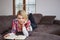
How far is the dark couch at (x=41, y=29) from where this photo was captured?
1.81 metres

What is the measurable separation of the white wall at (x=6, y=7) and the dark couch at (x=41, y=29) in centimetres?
149

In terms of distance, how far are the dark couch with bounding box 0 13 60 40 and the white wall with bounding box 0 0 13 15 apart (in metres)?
1.49

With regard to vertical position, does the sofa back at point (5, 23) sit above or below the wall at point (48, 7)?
below

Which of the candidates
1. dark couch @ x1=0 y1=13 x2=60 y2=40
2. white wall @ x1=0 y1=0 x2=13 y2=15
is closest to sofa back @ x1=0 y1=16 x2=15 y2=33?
→ dark couch @ x1=0 y1=13 x2=60 y2=40

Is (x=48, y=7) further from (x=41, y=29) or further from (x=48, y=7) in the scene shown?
(x=41, y=29)

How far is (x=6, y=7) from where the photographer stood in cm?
561

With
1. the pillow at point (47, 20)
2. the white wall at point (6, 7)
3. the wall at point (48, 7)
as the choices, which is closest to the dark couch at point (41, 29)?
the pillow at point (47, 20)

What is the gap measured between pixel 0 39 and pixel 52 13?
3.61 metres

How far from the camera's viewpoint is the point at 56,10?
5055 millimetres

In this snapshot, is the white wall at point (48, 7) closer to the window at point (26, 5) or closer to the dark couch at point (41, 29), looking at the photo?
the window at point (26, 5)

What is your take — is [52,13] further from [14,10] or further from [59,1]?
[14,10]

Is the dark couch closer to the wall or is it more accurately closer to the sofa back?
the sofa back

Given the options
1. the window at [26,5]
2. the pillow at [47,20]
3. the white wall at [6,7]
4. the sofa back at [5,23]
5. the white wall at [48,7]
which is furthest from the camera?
the white wall at [6,7]

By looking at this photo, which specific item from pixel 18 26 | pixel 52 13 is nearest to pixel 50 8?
pixel 52 13
